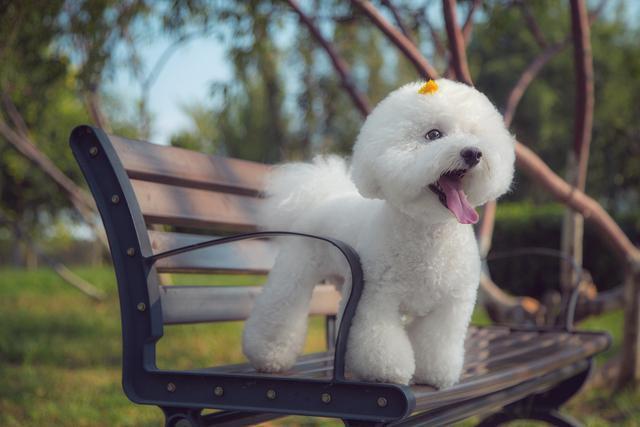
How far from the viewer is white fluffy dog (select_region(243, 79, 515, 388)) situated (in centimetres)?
156

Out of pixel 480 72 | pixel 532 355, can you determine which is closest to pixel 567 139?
pixel 480 72

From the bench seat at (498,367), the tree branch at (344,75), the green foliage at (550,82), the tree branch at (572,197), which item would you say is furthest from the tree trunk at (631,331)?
the green foliage at (550,82)

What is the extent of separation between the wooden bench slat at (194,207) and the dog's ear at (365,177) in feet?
2.29

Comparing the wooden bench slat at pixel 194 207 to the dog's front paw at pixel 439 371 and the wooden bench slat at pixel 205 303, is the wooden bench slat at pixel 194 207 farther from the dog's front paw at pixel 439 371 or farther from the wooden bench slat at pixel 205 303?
the dog's front paw at pixel 439 371

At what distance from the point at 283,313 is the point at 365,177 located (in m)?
0.44

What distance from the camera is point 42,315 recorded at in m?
7.16

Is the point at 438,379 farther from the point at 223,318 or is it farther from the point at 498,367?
the point at 223,318

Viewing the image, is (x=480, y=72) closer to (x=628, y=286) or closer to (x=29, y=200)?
(x=29, y=200)

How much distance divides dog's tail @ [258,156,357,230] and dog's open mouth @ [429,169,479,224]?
525 millimetres

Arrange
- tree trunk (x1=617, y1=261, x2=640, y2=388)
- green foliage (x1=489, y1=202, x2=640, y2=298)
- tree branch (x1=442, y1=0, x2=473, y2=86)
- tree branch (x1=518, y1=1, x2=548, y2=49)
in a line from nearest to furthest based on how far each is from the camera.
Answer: tree branch (x1=442, y1=0, x2=473, y2=86) < tree trunk (x1=617, y1=261, x2=640, y2=388) < tree branch (x1=518, y1=1, x2=548, y2=49) < green foliage (x1=489, y1=202, x2=640, y2=298)

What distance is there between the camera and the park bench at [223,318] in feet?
5.05

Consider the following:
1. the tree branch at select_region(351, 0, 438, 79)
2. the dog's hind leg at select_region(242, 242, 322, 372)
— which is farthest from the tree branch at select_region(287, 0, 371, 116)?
the dog's hind leg at select_region(242, 242, 322, 372)

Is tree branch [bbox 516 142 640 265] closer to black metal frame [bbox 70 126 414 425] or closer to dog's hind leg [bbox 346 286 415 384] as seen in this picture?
dog's hind leg [bbox 346 286 415 384]

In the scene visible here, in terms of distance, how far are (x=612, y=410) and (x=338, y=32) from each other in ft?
11.2
